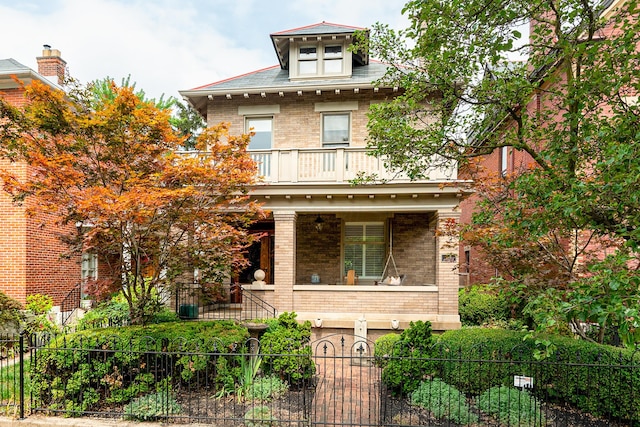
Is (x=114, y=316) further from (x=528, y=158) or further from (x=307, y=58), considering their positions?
(x=528, y=158)

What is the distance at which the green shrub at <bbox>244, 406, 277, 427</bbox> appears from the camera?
16.0 ft

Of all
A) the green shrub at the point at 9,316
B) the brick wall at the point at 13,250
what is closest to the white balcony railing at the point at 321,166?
the brick wall at the point at 13,250

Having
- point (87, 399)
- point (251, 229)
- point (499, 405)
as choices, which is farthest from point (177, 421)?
point (251, 229)

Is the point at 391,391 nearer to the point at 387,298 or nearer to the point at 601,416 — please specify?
the point at 601,416

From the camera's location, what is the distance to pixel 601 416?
204 inches

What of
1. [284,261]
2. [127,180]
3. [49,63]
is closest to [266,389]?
[127,180]

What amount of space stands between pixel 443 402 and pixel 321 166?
6.47 m

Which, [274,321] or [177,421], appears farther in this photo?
[274,321]

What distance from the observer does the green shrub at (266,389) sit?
5652 mm

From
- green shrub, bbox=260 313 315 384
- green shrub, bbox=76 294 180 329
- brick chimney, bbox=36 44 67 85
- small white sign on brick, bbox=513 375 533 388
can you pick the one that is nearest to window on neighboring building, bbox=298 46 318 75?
green shrub, bbox=76 294 180 329

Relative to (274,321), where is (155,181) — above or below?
above

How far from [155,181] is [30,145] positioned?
2075mm

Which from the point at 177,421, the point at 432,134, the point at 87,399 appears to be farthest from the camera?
the point at 432,134

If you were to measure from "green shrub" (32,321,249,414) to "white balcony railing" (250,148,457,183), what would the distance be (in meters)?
5.08
